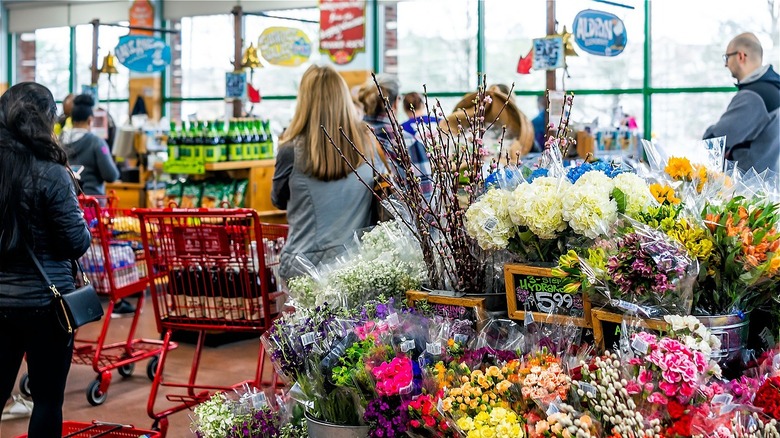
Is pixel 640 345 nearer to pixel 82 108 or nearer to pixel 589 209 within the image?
pixel 589 209

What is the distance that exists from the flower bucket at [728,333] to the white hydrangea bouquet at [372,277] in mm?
864

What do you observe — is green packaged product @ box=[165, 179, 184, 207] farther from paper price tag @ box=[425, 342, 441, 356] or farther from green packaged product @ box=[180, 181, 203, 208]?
paper price tag @ box=[425, 342, 441, 356]

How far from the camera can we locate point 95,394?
505cm

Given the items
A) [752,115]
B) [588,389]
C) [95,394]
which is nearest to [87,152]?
[95,394]

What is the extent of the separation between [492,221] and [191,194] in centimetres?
564

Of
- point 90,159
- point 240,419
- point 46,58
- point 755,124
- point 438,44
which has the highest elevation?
point 46,58

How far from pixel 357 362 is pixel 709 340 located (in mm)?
786

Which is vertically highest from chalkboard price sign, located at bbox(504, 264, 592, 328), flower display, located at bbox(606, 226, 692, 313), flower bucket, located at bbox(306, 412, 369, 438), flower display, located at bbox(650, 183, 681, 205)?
flower display, located at bbox(650, 183, 681, 205)

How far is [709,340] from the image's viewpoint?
1926 mm

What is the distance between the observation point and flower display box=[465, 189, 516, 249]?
2293 mm

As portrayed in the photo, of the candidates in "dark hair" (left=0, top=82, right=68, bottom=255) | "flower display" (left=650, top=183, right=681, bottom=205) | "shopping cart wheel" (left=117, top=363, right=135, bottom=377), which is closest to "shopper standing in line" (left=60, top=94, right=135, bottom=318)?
"shopping cart wheel" (left=117, top=363, right=135, bottom=377)

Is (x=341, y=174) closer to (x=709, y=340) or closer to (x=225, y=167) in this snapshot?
(x=709, y=340)

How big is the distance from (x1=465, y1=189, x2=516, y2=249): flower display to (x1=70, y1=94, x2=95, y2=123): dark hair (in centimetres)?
545

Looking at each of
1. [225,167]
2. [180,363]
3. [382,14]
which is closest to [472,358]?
[180,363]
